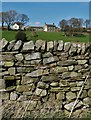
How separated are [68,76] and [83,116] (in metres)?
0.90

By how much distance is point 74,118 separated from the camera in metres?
5.05

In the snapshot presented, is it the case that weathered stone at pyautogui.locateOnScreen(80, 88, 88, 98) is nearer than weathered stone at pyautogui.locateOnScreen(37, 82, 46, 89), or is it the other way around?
weathered stone at pyautogui.locateOnScreen(37, 82, 46, 89)

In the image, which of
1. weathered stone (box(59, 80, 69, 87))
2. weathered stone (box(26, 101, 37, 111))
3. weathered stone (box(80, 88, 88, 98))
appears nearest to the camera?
weathered stone (box(26, 101, 37, 111))

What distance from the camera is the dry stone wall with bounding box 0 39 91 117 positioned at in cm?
538

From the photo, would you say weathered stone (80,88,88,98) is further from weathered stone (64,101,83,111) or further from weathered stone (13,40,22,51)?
weathered stone (13,40,22,51)

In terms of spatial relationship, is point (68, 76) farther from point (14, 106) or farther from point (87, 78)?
point (14, 106)

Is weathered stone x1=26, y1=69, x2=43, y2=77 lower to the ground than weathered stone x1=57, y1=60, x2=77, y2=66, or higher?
lower

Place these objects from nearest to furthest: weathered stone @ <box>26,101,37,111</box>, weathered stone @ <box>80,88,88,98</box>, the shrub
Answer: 1. weathered stone @ <box>26,101,37,111</box>
2. weathered stone @ <box>80,88,88,98</box>
3. the shrub

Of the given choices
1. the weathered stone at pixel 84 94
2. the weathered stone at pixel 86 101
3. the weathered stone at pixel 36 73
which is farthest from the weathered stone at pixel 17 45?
the weathered stone at pixel 86 101

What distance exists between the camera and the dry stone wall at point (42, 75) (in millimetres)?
5379

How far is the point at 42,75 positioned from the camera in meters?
5.43

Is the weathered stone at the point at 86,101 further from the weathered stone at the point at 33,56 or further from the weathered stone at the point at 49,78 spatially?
the weathered stone at the point at 33,56

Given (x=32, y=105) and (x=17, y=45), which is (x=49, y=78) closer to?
(x=32, y=105)

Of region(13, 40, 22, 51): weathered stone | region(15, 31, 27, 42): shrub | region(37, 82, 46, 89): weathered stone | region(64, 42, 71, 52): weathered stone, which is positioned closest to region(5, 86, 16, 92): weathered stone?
region(37, 82, 46, 89): weathered stone
